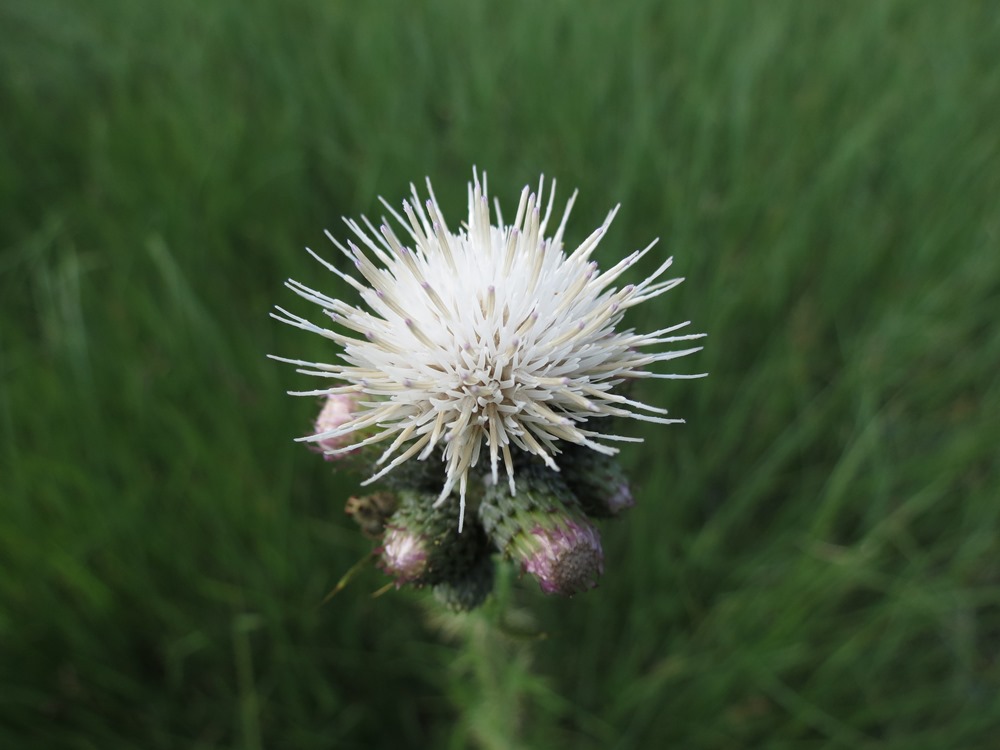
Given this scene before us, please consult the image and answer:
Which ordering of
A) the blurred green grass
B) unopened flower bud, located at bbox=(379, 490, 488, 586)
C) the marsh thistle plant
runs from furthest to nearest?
the blurred green grass → unopened flower bud, located at bbox=(379, 490, 488, 586) → the marsh thistle plant

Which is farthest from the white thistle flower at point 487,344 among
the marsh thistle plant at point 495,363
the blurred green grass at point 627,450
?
the blurred green grass at point 627,450

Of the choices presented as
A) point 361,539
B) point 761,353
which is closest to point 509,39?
point 761,353

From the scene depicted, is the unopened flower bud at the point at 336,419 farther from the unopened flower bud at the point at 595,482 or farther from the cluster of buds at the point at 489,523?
A: the unopened flower bud at the point at 595,482

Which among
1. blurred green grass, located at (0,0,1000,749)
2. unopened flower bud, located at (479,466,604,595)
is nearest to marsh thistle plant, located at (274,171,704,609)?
unopened flower bud, located at (479,466,604,595)

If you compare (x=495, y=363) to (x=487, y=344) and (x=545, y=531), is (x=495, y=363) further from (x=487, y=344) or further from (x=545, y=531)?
(x=545, y=531)

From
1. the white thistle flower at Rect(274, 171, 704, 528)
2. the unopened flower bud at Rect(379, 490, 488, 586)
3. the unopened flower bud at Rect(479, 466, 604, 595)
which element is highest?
the white thistle flower at Rect(274, 171, 704, 528)

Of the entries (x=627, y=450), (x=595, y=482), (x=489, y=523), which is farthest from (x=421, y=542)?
(x=627, y=450)

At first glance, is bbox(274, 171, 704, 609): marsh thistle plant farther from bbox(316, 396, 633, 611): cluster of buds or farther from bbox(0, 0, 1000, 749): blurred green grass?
bbox(0, 0, 1000, 749): blurred green grass
